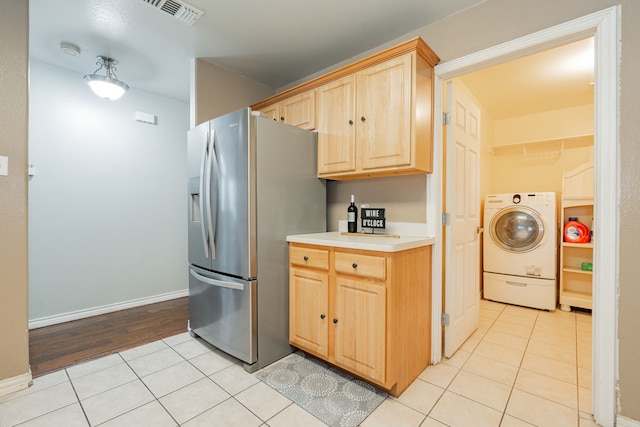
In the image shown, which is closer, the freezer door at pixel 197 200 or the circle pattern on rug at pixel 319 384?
the circle pattern on rug at pixel 319 384

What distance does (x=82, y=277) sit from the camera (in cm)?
307

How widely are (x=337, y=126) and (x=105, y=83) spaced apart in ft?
7.01

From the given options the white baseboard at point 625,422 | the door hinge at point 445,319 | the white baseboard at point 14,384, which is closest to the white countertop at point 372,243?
the door hinge at point 445,319

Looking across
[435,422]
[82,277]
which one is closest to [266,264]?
[435,422]

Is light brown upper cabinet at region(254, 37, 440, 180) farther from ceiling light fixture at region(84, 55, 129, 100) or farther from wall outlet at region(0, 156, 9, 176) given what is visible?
wall outlet at region(0, 156, 9, 176)

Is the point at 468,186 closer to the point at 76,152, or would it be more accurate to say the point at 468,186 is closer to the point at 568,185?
the point at 568,185

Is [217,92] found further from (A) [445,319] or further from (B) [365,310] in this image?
(A) [445,319]

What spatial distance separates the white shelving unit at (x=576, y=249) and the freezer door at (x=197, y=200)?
12.8ft

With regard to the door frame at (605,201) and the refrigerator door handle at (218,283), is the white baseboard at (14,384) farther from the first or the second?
the door frame at (605,201)

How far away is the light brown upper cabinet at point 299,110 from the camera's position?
8.16 ft

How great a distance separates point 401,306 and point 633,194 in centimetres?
128

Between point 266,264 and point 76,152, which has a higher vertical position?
point 76,152

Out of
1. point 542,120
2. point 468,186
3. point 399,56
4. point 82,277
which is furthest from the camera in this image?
point 542,120

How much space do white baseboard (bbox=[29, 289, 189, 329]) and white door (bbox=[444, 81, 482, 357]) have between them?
3242 millimetres
